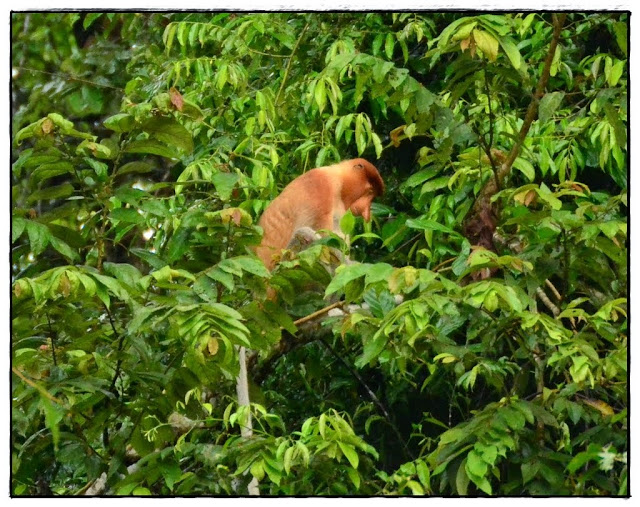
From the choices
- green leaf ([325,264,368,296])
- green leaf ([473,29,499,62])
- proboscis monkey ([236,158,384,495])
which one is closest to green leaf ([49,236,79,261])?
green leaf ([325,264,368,296])

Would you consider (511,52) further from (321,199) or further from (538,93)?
(321,199)

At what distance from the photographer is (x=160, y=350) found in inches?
135

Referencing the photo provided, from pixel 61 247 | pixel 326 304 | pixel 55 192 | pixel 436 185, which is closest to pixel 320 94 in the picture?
pixel 436 185

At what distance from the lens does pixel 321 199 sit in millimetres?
5156

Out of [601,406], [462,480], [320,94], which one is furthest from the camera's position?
[320,94]

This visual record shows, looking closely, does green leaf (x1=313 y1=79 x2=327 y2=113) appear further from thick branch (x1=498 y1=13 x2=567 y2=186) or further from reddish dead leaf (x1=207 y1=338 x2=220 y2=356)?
reddish dead leaf (x1=207 y1=338 x2=220 y2=356)

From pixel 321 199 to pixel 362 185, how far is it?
0.76ft

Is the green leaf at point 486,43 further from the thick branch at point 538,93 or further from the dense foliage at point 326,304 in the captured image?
the thick branch at point 538,93

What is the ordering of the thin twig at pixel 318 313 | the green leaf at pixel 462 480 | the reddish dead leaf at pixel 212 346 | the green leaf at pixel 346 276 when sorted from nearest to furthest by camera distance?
1. the reddish dead leaf at pixel 212 346
2. the green leaf at pixel 346 276
3. the green leaf at pixel 462 480
4. the thin twig at pixel 318 313

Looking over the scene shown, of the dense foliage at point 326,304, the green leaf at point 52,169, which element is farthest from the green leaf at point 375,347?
the green leaf at point 52,169

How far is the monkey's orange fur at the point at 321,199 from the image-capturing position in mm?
4848

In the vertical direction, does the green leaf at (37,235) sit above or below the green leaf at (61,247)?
above

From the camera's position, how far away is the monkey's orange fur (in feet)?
15.9

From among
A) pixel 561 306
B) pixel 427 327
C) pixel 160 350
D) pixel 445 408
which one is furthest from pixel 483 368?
pixel 445 408
